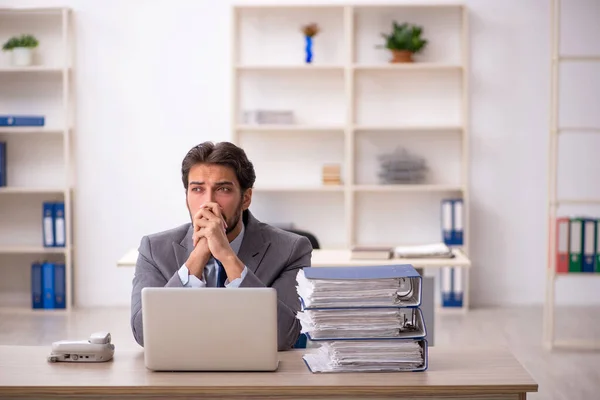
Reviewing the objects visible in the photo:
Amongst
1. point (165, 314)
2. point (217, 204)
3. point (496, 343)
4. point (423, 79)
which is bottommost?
point (496, 343)

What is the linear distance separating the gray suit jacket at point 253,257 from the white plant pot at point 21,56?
14.7 ft

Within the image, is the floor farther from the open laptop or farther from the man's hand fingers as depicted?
the open laptop

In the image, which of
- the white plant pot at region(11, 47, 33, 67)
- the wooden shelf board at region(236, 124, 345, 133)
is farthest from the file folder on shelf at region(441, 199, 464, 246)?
the white plant pot at region(11, 47, 33, 67)

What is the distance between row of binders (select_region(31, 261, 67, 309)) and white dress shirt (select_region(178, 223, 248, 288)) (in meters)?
4.41

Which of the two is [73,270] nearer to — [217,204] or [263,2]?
[263,2]

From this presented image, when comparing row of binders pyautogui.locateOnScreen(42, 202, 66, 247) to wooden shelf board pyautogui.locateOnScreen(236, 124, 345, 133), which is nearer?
wooden shelf board pyautogui.locateOnScreen(236, 124, 345, 133)

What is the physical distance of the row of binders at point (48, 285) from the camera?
7.36 m

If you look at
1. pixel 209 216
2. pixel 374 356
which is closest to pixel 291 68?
pixel 209 216

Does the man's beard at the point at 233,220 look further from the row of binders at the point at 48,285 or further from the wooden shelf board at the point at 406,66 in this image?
the row of binders at the point at 48,285

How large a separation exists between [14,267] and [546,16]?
4734mm

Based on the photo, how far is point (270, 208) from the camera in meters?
7.55

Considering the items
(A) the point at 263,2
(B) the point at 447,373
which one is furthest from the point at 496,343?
(B) the point at 447,373

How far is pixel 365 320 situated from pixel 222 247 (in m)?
0.62

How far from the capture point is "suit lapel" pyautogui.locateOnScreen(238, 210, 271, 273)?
3.26m
